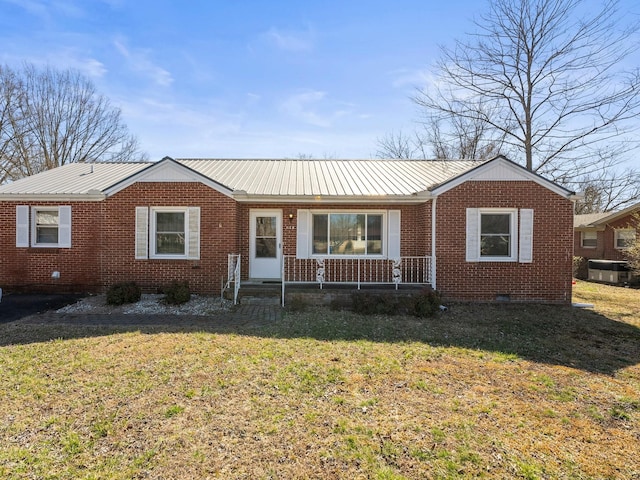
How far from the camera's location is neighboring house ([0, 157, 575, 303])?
31.9ft

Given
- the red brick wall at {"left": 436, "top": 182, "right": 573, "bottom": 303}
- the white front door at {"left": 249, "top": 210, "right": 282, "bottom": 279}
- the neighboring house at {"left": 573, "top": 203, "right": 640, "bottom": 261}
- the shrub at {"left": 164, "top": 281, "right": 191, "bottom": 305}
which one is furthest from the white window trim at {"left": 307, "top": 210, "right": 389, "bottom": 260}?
the neighboring house at {"left": 573, "top": 203, "right": 640, "bottom": 261}

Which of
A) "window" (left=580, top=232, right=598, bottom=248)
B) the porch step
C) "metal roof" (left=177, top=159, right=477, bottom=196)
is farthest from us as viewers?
"window" (left=580, top=232, right=598, bottom=248)

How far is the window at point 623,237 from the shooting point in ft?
59.1

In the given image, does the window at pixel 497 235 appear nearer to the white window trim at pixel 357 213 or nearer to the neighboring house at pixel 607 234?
the white window trim at pixel 357 213

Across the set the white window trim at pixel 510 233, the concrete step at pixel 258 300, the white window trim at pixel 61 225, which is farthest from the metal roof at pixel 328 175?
the white window trim at pixel 61 225

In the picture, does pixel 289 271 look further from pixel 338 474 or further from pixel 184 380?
pixel 338 474

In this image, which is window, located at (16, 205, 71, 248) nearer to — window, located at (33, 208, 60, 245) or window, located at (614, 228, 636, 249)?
window, located at (33, 208, 60, 245)

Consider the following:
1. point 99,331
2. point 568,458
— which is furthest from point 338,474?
point 99,331

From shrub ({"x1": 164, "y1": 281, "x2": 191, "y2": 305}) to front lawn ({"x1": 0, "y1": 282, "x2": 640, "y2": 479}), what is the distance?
6.69 feet

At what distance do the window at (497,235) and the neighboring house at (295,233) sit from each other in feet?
0.09

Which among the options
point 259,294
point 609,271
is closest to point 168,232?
point 259,294

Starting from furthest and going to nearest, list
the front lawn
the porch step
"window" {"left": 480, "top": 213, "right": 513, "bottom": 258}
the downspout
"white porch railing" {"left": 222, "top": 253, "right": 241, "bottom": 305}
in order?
"window" {"left": 480, "top": 213, "right": 513, "bottom": 258} < the downspout < the porch step < "white porch railing" {"left": 222, "top": 253, "right": 241, "bottom": 305} < the front lawn

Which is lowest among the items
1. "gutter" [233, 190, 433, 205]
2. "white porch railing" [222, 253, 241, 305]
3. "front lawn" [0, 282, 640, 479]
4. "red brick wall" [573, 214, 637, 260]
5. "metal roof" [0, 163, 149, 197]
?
"front lawn" [0, 282, 640, 479]

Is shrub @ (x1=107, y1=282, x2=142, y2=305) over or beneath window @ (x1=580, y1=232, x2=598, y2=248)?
beneath
